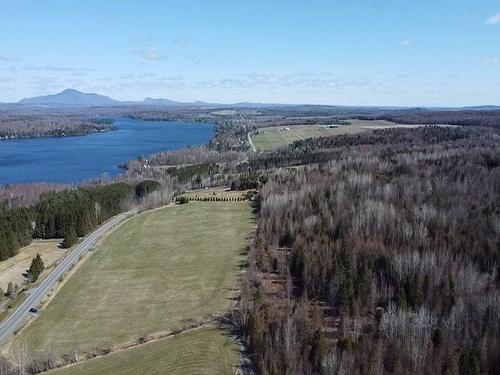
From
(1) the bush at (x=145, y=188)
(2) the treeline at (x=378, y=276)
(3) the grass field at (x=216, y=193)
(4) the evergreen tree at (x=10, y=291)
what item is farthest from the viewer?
(1) the bush at (x=145, y=188)

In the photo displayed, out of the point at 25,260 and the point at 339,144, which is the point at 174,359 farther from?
the point at 339,144

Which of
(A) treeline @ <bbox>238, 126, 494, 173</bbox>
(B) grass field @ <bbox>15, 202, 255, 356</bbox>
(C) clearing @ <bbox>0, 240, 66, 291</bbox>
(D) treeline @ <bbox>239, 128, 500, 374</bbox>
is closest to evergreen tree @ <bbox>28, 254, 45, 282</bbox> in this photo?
(C) clearing @ <bbox>0, 240, 66, 291</bbox>

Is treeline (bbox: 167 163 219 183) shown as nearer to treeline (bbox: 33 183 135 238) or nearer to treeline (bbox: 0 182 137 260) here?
treeline (bbox: 33 183 135 238)

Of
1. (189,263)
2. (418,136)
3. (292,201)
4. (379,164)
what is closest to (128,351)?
(189,263)

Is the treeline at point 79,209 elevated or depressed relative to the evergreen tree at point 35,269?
elevated

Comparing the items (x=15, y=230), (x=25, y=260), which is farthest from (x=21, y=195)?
(x=25, y=260)

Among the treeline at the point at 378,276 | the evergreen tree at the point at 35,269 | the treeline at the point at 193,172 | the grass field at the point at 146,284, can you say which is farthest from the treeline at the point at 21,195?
the treeline at the point at 378,276

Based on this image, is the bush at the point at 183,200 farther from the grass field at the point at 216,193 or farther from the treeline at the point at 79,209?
the treeline at the point at 79,209
